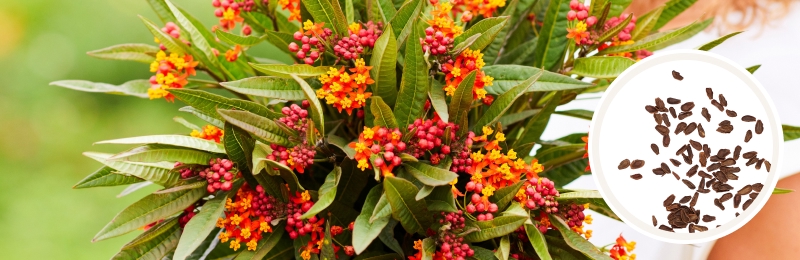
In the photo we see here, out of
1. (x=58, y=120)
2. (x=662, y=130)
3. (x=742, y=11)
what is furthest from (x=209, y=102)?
(x=58, y=120)

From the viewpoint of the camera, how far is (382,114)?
0.63 metres

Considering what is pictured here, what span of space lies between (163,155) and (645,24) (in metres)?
0.60

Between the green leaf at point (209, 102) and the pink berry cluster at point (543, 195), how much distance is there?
0.28m

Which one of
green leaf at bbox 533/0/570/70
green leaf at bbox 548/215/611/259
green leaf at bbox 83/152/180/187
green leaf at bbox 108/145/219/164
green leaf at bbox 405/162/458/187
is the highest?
green leaf at bbox 533/0/570/70

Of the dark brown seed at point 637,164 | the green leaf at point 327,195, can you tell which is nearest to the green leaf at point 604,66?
the dark brown seed at point 637,164

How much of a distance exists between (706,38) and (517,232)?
2.77ft

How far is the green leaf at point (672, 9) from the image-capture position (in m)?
0.84

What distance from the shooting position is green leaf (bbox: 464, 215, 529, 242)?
1.98 feet

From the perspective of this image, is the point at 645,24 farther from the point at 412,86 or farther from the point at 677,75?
the point at 412,86

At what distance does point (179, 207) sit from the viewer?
65 centimetres

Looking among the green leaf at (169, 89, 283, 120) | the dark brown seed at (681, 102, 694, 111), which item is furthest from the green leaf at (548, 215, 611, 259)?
the green leaf at (169, 89, 283, 120)

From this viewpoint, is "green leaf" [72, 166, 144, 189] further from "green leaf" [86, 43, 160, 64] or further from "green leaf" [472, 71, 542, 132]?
"green leaf" [472, 71, 542, 132]

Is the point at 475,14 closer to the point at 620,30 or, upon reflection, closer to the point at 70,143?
the point at 620,30

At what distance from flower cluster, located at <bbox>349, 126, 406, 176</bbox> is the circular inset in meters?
0.23
